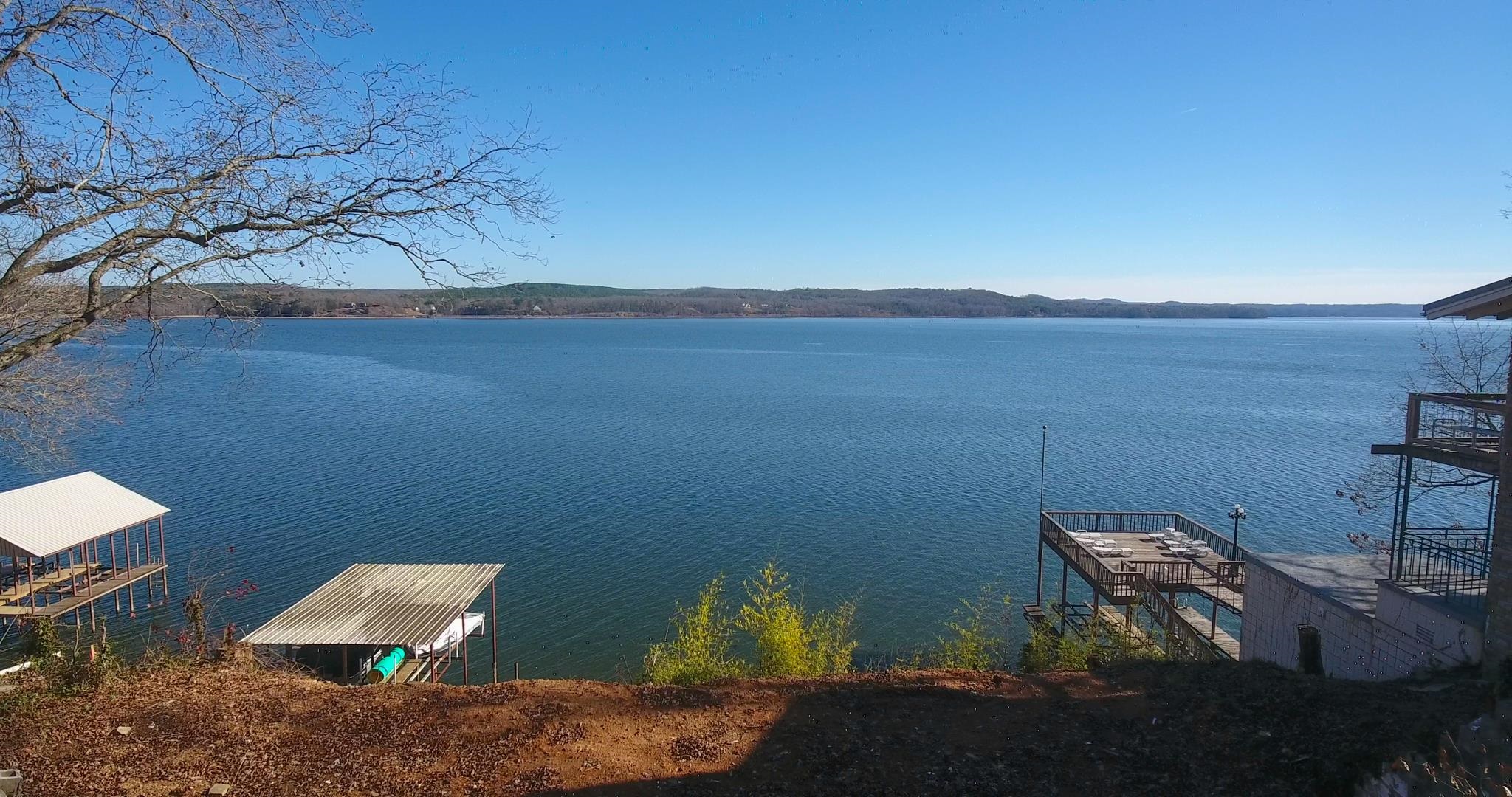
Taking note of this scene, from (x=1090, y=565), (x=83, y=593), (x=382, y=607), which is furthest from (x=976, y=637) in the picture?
(x=83, y=593)

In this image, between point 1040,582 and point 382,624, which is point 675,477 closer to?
point 1040,582

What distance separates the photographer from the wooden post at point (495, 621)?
50.5ft

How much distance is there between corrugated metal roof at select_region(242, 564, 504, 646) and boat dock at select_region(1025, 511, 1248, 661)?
10879 mm

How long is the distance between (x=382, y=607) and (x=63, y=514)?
11.0 meters

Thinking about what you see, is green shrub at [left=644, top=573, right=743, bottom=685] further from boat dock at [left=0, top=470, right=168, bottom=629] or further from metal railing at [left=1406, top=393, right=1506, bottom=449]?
boat dock at [left=0, top=470, right=168, bottom=629]

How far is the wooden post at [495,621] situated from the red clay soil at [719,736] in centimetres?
630

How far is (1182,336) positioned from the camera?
599ft

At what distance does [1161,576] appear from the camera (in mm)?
16406

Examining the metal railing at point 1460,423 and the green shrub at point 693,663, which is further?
the metal railing at point 1460,423

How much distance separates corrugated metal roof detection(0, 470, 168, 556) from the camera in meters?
17.4

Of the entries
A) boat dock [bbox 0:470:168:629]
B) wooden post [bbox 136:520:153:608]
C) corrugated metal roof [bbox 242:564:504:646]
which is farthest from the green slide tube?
wooden post [bbox 136:520:153:608]

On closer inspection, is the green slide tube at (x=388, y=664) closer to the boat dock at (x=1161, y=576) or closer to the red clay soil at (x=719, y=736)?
the red clay soil at (x=719, y=736)

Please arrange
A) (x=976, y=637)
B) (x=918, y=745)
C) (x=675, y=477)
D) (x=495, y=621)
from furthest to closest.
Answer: (x=675, y=477), (x=495, y=621), (x=976, y=637), (x=918, y=745)

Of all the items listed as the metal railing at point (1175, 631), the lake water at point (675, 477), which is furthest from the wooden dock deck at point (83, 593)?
the metal railing at point (1175, 631)
